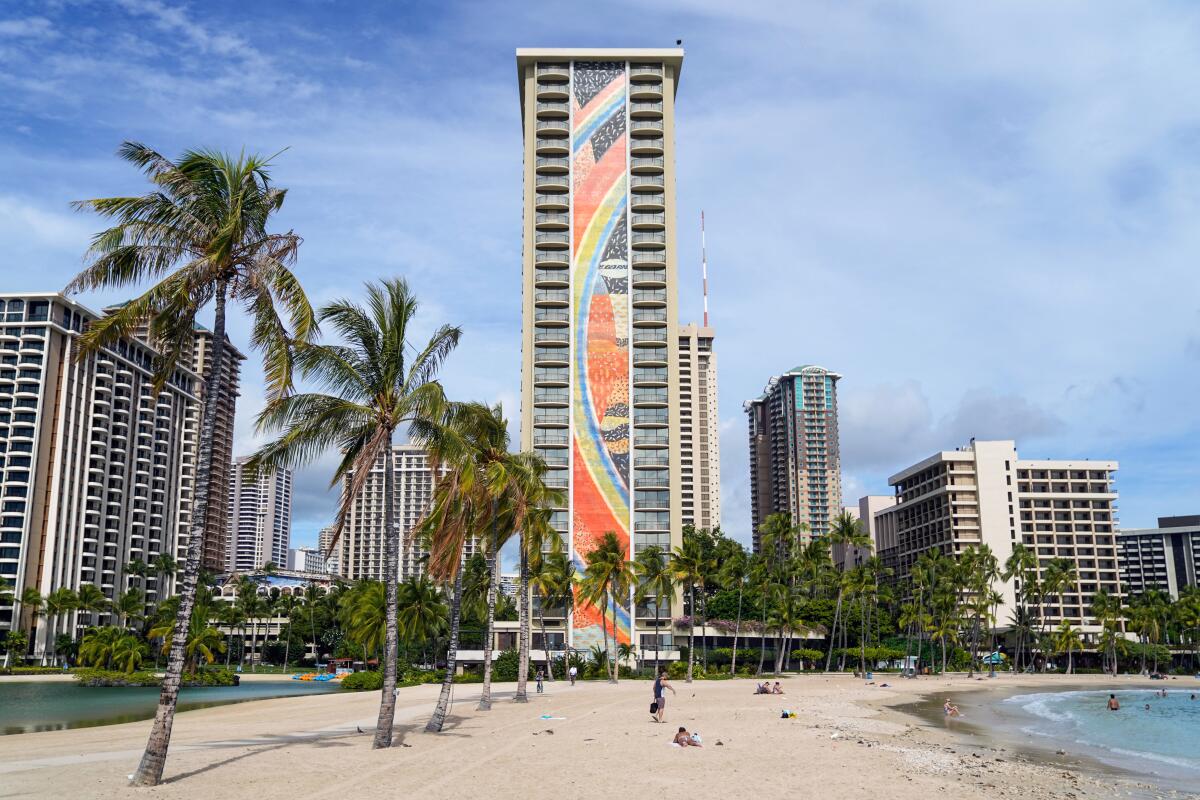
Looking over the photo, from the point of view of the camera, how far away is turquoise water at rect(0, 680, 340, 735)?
1708 inches

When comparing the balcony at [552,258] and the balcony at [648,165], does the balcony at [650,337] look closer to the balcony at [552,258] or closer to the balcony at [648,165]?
the balcony at [552,258]

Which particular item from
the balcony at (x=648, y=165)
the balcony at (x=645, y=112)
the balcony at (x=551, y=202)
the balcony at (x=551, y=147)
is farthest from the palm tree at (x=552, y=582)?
the balcony at (x=645, y=112)

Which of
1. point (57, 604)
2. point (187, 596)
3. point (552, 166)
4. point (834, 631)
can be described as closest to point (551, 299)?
point (552, 166)

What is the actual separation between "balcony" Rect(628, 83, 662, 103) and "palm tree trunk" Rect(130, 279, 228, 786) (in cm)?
8843

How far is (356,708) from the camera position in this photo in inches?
1786

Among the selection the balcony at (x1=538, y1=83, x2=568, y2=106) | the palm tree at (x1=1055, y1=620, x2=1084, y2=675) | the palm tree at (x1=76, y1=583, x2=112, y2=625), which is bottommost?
the palm tree at (x1=1055, y1=620, x2=1084, y2=675)

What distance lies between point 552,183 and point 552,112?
8.72m

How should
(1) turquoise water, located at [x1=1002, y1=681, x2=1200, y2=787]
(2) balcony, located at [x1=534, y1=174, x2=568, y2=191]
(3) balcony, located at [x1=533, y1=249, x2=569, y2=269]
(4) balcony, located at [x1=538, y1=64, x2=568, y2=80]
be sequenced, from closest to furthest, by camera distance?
(1) turquoise water, located at [x1=1002, y1=681, x2=1200, y2=787] → (3) balcony, located at [x1=533, y1=249, x2=569, y2=269] → (2) balcony, located at [x1=534, y1=174, x2=568, y2=191] → (4) balcony, located at [x1=538, y1=64, x2=568, y2=80]

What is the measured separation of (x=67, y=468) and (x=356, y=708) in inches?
4079

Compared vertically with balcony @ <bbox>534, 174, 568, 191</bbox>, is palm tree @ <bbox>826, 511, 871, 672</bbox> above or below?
below

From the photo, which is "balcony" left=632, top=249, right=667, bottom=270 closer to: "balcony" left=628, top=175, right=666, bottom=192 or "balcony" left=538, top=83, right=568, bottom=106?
"balcony" left=628, top=175, right=666, bottom=192

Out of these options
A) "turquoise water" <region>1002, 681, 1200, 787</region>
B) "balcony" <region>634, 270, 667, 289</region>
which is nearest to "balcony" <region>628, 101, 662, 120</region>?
"balcony" <region>634, 270, 667, 289</region>

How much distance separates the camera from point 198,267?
68.2 ft

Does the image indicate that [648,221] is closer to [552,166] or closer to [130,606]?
[552,166]
